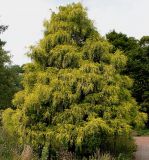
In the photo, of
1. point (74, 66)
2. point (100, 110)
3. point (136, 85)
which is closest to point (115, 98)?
point (100, 110)

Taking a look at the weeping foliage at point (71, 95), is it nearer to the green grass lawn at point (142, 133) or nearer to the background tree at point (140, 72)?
the green grass lawn at point (142, 133)

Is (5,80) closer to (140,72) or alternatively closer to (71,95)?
(140,72)

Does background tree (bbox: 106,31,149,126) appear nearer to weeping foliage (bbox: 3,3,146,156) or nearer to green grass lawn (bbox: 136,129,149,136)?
green grass lawn (bbox: 136,129,149,136)

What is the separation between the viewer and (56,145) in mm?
15922

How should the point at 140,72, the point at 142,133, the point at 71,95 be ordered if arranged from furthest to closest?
the point at 140,72
the point at 142,133
the point at 71,95

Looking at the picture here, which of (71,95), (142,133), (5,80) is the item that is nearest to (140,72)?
(142,133)

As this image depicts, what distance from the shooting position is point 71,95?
15664mm

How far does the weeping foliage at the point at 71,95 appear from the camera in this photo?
1566cm

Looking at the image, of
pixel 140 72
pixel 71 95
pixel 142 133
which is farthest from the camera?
pixel 140 72

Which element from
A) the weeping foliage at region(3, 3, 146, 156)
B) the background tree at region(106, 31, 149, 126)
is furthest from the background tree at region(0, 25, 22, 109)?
the weeping foliage at region(3, 3, 146, 156)

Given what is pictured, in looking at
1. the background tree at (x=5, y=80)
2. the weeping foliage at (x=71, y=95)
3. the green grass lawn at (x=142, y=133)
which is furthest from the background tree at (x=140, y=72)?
the weeping foliage at (x=71, y=95)

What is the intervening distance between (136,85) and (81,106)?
23722 mm

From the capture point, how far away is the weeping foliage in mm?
15664

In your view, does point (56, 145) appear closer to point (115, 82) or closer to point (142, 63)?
point (115, 82)
